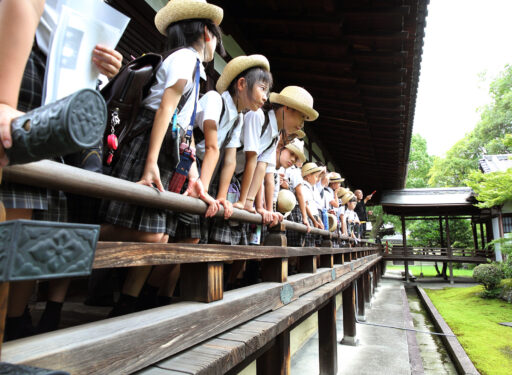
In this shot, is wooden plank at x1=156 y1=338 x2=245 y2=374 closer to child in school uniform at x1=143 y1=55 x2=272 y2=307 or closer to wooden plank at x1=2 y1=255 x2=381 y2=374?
wooden plank at x1=2 y1=255 x2=381 y2=374

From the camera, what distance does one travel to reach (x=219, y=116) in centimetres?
221

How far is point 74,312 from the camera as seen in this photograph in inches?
110

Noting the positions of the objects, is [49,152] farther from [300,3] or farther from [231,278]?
[300,3]

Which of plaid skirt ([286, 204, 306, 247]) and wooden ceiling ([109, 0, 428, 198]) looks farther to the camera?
plaid skirt ([286, 204, 306, 247])

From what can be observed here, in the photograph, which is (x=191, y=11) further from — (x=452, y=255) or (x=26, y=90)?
(x=452, y=255)

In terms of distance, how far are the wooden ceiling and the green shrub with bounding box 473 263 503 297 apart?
778cm

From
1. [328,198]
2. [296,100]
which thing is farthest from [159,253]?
[328,198]

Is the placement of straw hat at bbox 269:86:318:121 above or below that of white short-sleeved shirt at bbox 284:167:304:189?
above

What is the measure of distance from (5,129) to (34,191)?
638mm

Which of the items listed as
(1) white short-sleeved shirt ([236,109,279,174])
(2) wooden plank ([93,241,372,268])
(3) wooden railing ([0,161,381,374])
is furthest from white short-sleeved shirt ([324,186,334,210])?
(2) wooden plank ([93,241,372,268])

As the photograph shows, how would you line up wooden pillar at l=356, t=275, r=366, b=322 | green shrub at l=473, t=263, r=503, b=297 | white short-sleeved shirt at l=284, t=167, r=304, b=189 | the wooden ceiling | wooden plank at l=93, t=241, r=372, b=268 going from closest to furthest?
wooden plank at l=93, t=241, r=372, b=268
the wooden ceiling
white short-sleeved shirt at l=284, t=167, r=304, b=189
wooden pillar at l=356, t=275, r=366, b=322
green shrub at l=473, t=263, r=503, b=297

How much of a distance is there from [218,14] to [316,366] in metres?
5.09

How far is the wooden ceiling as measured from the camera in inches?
155

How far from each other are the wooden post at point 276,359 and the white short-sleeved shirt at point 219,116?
1.45 metres
